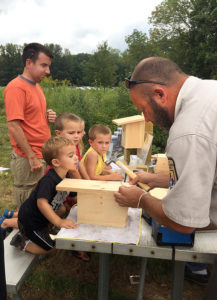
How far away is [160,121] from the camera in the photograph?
66.5 inches

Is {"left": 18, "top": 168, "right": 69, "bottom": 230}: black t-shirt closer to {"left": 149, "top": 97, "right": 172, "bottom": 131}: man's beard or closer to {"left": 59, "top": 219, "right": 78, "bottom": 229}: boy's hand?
{"left": 59, "top": 219, "right": 78, "bottom": 229}: boy's hand

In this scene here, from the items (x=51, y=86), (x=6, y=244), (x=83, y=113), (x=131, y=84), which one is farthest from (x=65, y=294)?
(x=51, y=86)

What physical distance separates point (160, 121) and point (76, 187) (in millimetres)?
666

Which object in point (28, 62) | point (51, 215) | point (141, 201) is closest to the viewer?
point (141, 201)

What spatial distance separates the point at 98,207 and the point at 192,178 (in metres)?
0.70

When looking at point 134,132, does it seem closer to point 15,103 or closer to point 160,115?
point 15,103

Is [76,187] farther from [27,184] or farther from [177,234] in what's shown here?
[27,184]

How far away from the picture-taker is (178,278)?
1790 millimetres

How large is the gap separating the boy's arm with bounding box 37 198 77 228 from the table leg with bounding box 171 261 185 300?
71cm

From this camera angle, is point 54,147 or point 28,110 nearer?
point 54,147

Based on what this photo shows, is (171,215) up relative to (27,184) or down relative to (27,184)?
up

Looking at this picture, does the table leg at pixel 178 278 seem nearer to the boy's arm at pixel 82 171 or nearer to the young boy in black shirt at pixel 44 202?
the young boy in black shirt at pixel 44 202

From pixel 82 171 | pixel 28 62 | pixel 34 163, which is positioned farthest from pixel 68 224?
pixel 28 62

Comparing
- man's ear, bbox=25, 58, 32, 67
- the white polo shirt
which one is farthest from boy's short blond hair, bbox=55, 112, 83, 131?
the white polo shirt
